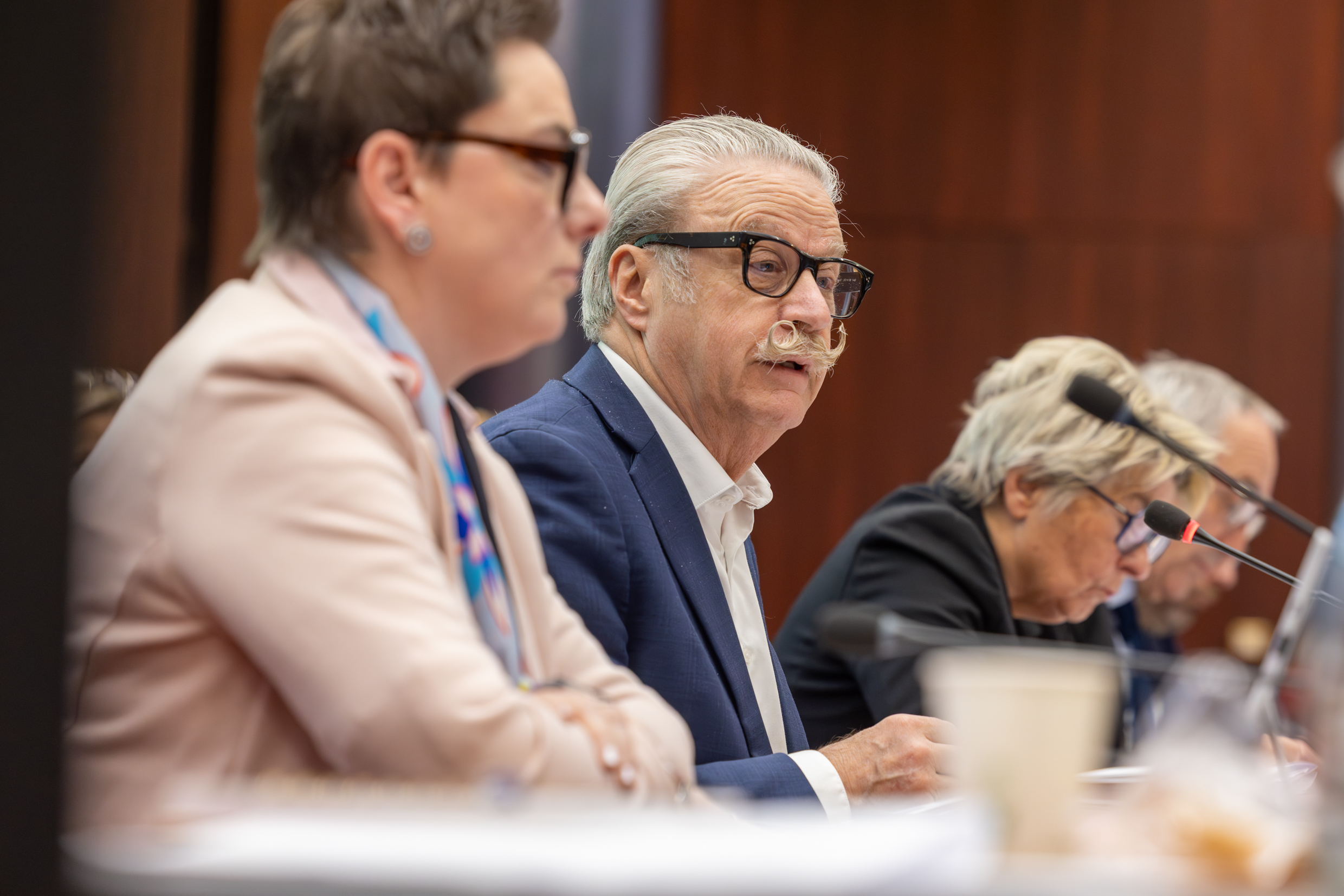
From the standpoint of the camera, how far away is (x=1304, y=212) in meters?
4.31

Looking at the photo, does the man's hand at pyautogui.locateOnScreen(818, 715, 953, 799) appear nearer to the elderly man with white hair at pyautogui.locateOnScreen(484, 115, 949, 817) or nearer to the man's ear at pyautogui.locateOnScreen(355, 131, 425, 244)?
the elderly man with white hair at pyautogui.locateOnScreen(484, 115, 949, 817)

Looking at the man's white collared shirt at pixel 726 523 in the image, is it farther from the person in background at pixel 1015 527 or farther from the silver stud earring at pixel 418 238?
the silver stud earring at pixel 418 238

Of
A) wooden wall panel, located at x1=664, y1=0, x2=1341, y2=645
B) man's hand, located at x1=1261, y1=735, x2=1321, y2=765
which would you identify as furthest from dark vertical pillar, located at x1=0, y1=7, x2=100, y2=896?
wooden wall panel, located at x1=664, y1=0, x2=1341, y2=645

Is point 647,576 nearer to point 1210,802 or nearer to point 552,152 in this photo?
point 552,152

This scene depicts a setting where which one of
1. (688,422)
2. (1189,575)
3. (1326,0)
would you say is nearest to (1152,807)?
(688,422)

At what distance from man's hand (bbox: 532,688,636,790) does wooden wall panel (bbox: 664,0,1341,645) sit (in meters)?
3.37

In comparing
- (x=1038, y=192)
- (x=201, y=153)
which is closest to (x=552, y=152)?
(x=201, y=153)

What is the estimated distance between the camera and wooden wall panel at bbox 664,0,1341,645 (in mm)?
4270

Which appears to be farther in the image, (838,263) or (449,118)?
(838,263)

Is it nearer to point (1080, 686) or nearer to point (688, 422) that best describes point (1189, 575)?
point (688, 422)

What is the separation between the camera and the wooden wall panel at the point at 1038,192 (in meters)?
4.27

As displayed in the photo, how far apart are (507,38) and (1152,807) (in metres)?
0.69

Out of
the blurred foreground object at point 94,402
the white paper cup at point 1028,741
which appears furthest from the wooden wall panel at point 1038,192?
the white paper cup at point 1028,741

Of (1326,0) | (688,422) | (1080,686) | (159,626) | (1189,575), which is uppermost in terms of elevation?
(1326,0)
